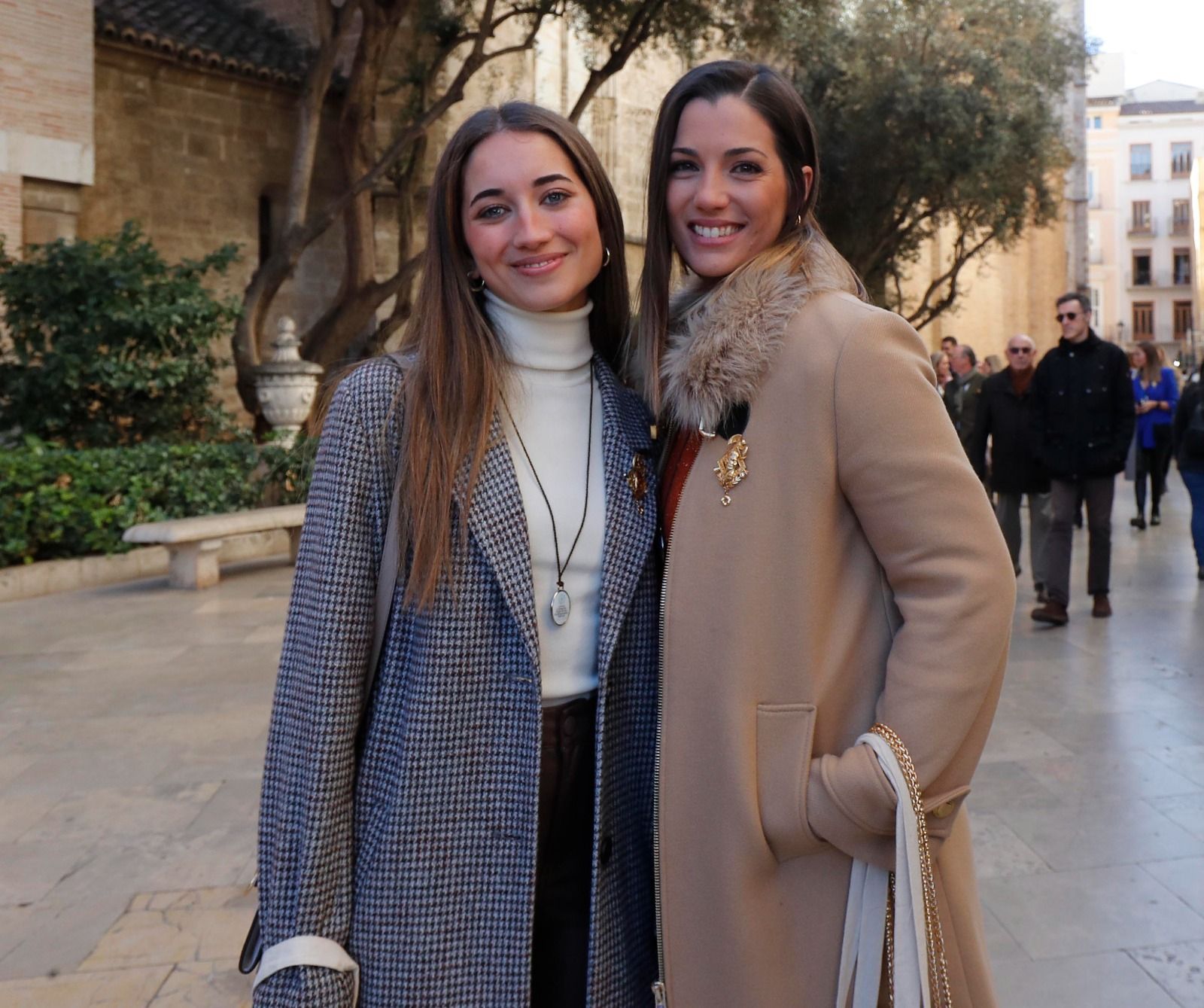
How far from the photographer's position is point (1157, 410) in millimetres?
12180

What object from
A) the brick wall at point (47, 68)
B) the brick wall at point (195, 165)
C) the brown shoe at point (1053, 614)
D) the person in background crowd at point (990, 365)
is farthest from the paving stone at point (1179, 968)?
the brick wall at point (195, 165)

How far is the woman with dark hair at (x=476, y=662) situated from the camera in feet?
5.27

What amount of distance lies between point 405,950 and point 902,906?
69 centimetres

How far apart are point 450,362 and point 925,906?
1011 mm

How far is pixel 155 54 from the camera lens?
1476 cm

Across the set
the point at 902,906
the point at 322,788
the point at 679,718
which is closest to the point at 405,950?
the point at 322,788

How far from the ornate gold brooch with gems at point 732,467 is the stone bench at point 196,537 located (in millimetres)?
7688

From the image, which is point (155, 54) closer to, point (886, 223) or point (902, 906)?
point (886, 223)

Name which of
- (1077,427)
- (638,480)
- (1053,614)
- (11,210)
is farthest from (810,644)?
(11,210)

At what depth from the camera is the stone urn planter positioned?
12.4m

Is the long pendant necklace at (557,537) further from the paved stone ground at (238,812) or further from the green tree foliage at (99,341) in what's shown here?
the green tree foliage at (99,341)

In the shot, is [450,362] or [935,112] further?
[935,112]

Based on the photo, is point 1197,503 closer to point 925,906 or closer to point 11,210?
point 925,906

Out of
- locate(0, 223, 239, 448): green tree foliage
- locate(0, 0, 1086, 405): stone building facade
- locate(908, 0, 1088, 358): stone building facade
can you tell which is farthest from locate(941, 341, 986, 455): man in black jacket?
locate(908, 0, 1088, 358): stone building facade
